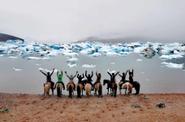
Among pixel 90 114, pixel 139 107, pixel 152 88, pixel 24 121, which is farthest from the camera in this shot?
pixel 152 88

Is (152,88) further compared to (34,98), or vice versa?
(152,88)

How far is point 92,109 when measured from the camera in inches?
803

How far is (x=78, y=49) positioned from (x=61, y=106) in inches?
3615

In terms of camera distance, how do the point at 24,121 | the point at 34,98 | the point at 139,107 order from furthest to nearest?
the point at 34,98 < the point at 139,107 < the point at 24,121

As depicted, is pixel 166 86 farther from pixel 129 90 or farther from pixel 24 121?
pixel 24 121

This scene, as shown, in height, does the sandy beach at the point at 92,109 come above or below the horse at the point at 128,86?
below

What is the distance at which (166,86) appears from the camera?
40.5m

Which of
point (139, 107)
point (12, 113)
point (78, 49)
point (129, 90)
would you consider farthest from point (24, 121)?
point (78, 49)

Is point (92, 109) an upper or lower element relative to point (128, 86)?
lower

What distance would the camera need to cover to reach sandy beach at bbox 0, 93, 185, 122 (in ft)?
60.1

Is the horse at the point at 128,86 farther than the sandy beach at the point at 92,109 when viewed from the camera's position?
Yes

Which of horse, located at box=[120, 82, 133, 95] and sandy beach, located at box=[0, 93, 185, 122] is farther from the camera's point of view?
horse, located at box=[120, 82, 133, 95]

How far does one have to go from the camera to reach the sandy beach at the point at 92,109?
18312mm

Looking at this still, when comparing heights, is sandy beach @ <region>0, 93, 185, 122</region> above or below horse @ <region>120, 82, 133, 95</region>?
below
